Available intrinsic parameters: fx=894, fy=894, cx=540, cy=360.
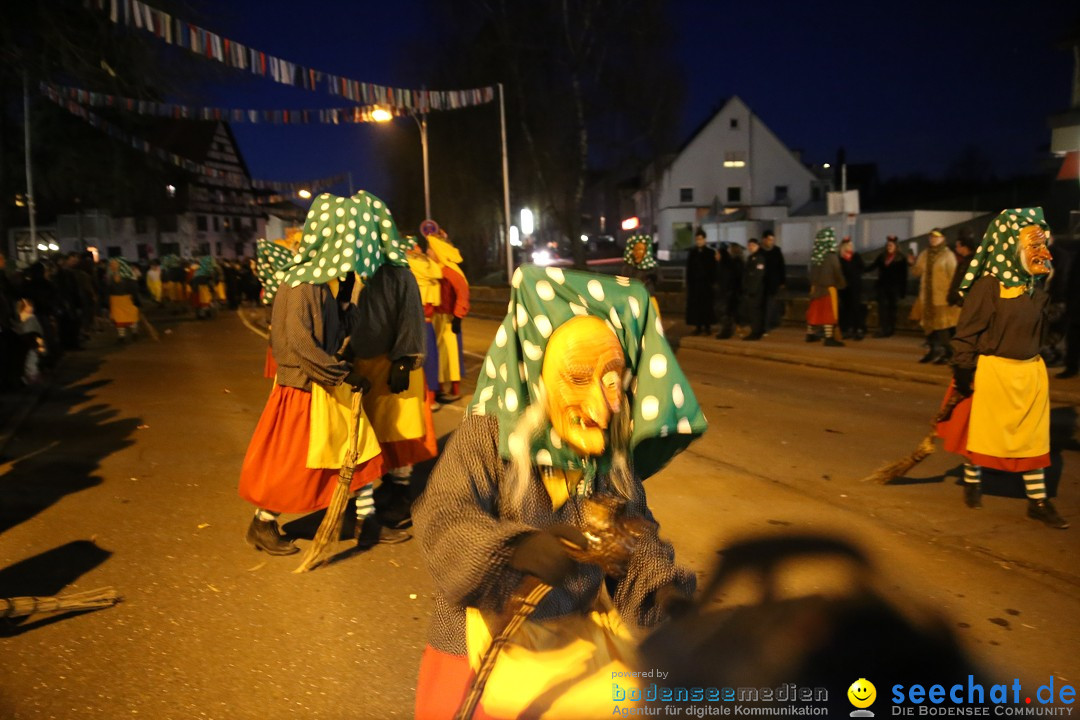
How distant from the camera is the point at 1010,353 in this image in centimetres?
568

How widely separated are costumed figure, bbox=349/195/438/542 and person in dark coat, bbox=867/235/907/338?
1172 cm

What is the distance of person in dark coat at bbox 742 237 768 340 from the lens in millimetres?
16047

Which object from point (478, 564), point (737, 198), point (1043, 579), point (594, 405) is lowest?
point (1043, 579)

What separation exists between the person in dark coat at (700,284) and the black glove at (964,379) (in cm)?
1087

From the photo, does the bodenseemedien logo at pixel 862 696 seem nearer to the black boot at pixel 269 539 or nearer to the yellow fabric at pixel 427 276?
the black boot at pixel 269 539

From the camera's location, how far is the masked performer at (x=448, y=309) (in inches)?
374

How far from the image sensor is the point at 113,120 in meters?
28.8

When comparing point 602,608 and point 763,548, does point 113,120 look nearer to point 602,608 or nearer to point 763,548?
point 763,548

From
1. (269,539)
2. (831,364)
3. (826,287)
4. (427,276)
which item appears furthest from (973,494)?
(826,287)

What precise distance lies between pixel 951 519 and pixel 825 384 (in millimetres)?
5955

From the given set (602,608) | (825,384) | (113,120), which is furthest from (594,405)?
(113,120)

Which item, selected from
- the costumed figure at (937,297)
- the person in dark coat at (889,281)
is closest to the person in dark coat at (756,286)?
the person in dark coat at (889,281)

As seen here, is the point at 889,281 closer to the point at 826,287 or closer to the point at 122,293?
the point at 826,287

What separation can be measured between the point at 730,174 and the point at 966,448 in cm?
5986
